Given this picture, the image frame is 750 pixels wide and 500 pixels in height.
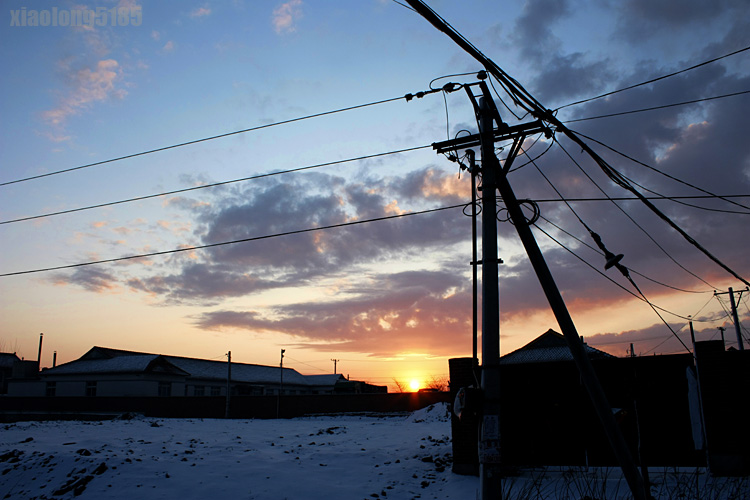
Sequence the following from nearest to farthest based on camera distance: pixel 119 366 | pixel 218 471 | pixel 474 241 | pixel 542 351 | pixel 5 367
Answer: pixel 474 241 < pixel 218 471 < pixel 542 351 < pixel 119 366 < pixel 5 367

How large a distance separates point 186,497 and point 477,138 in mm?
11865

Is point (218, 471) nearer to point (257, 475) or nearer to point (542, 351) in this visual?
point (257, 475)

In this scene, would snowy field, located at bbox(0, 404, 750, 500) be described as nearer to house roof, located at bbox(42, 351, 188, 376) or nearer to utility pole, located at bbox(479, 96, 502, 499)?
utility pole, located at bbox(479, 96, 502, 499)

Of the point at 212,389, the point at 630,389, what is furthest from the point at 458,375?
the point at 212,389

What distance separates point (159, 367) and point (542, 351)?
147 feet

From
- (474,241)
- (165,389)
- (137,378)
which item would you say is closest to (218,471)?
(474,241)

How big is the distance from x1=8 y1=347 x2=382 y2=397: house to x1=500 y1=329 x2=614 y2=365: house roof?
2516 cm

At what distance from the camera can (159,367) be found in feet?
206

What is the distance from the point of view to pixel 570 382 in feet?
49.1

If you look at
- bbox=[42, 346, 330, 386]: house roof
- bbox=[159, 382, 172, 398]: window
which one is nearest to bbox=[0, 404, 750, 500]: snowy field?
bbox=[159, 382, 172, 398]: window

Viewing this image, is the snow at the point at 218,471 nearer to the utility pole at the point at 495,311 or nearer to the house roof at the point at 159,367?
the utility pole at the point at 495,311

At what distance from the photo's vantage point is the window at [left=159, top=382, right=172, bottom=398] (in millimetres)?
61806

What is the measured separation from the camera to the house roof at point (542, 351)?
166ft

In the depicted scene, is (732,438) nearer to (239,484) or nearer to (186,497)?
(239,484)
